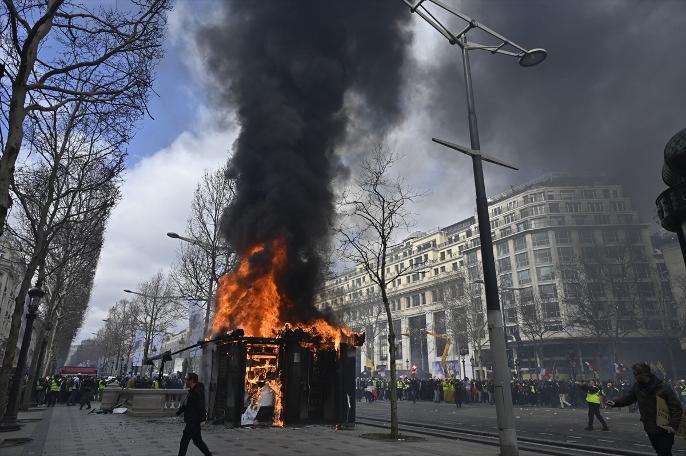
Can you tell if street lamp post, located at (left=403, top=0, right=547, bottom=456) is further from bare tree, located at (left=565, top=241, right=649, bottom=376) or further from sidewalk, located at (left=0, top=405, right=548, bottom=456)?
bare tree, located at (left=565, top=241, right=649, bottom=376)

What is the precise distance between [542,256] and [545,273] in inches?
96.3

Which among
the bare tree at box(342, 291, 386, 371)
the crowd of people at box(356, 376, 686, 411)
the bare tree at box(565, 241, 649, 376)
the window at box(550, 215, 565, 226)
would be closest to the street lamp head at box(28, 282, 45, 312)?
the crowd of people at box(356, 376, 686, 411)

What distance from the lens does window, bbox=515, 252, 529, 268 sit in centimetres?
6090

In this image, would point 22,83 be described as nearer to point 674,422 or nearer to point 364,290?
point 674,422

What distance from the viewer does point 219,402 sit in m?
14.6

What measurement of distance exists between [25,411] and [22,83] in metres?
19.0

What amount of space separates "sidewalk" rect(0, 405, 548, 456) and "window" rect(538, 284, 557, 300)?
159 feet

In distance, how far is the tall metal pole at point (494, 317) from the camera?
22.8ft

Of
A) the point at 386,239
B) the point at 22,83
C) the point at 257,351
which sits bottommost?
the point at 257,351

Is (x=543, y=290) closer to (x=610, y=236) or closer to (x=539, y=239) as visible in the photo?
(x=539, y=239)

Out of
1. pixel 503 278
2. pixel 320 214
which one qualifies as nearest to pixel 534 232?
pixel 503 278

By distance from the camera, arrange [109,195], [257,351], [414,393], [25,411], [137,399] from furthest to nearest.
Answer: [414,393] → [25,411] → [137,399] → [109,195] → [257,351]

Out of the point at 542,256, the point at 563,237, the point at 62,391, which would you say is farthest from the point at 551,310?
the point at 62,391

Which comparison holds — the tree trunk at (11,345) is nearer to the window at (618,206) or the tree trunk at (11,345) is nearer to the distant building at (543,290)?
the distant building at (543,290)
